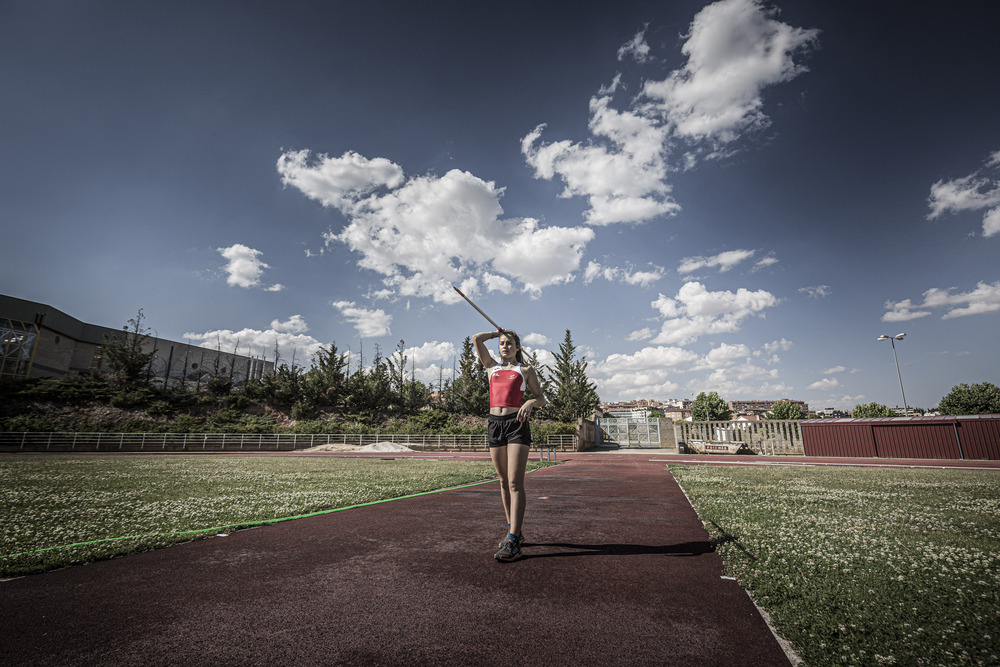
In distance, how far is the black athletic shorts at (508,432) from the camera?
3838 mm

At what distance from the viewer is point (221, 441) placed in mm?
31484

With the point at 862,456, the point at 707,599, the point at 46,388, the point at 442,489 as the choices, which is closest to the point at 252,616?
the point at 707,599

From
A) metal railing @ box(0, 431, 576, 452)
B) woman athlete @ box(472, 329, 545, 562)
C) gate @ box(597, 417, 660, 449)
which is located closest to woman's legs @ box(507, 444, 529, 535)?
woman athlete @ box(472, 329, 545, 562)

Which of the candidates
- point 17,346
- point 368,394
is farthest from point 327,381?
point 17,346

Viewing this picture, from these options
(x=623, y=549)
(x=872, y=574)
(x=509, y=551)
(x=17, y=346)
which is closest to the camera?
(x=872, y=574)

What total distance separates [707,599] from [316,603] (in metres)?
2.48

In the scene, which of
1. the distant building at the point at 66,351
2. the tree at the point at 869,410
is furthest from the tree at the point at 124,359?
the tree at the point at 869,410

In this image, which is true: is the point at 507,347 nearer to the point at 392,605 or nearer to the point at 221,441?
the point at 392,605

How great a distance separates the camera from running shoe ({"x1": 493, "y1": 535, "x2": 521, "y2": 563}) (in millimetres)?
3422

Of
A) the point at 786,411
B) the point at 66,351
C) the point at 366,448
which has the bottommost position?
the point at 366,448

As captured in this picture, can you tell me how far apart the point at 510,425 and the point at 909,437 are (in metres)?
33.4

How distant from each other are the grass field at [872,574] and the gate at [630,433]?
33.1m

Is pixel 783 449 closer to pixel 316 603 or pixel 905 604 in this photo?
pixel 905 604

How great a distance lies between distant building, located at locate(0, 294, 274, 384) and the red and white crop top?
2098 inches
